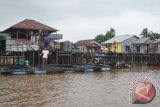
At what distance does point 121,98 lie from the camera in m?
11.7

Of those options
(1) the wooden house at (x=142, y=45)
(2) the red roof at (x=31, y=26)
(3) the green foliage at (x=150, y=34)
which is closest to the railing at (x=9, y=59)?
(2) the red roof at (x=31, y=26)

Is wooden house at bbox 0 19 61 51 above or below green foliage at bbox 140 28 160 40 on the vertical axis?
below

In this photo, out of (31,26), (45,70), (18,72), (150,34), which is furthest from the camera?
(150,34)

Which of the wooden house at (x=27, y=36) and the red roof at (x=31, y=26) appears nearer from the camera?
the wooden house at (x=27, y=36)

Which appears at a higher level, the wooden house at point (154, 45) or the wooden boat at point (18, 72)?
the wooden house at point (154, 45)

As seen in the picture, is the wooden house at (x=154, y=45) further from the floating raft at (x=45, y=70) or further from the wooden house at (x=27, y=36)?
the floating raft at (x=45, y=70)

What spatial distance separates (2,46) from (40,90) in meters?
16.6

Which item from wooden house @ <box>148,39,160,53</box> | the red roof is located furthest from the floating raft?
wooden house @ <box>148,39,160,53</box>

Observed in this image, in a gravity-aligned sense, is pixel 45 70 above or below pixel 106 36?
below

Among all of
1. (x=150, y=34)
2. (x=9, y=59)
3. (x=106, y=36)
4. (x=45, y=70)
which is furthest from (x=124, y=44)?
(x=45, y=70)

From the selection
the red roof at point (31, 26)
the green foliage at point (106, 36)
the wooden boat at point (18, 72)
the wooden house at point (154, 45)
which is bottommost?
the wooden boat at point (18, 72)

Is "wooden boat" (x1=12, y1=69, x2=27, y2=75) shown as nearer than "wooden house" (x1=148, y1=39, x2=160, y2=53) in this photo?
Yes

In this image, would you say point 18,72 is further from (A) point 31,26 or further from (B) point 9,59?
(A) point 31,26

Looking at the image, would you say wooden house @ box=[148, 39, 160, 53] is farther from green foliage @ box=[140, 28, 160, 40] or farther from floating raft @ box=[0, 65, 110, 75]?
floating raft @ box=[0, 65, 110, 75]
